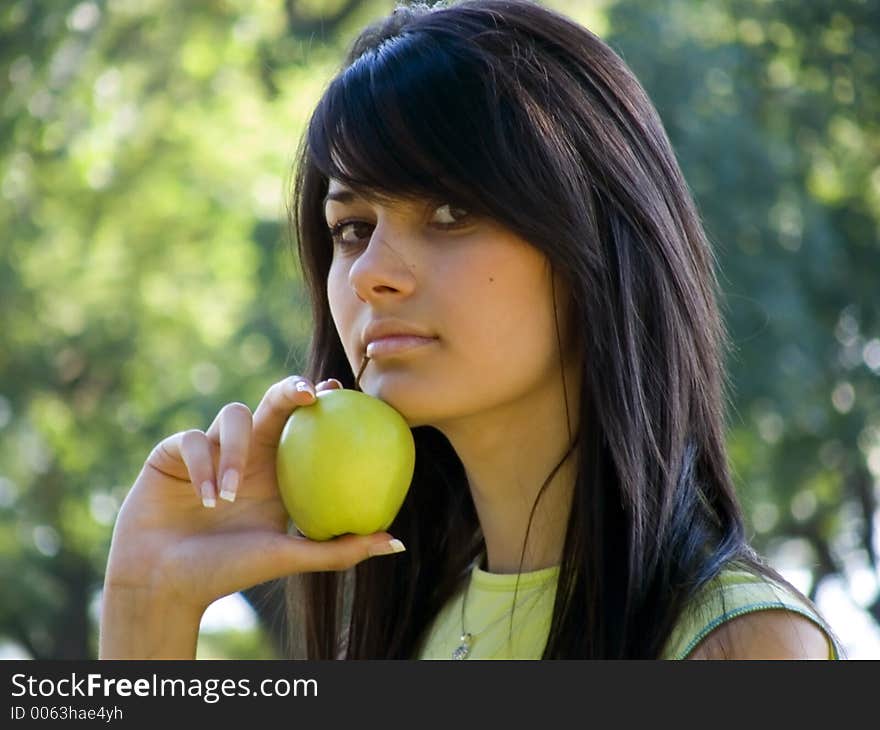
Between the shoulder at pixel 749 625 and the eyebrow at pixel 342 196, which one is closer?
the shoulder at pixel 749 625

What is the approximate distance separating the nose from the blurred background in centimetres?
595

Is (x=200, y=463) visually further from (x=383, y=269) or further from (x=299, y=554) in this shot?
(x=383, y=269)

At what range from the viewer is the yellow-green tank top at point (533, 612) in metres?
2.21

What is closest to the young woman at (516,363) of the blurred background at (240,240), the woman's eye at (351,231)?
the woman's eye at (351,231)

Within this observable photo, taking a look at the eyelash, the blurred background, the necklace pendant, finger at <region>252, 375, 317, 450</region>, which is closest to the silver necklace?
the necklace pendant

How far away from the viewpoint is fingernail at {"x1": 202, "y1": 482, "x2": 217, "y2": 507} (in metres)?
2.45

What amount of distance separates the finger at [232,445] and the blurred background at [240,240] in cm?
600

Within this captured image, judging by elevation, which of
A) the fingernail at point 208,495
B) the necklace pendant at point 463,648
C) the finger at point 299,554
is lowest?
the necklace pendant at point 463,648

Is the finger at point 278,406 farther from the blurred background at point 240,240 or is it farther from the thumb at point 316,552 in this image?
the blurred background at point 240,240

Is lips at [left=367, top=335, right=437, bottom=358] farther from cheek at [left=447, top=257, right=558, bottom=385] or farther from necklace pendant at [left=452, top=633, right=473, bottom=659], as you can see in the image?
necklace pendant at [left=452, top=633, right=473, bottom=659]

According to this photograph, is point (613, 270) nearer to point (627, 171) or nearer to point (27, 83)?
point (627, 171)

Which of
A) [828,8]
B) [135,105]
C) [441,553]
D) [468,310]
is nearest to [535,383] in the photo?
[468,310]

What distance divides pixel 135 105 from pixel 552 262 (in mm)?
11263

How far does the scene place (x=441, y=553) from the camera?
307 cm
